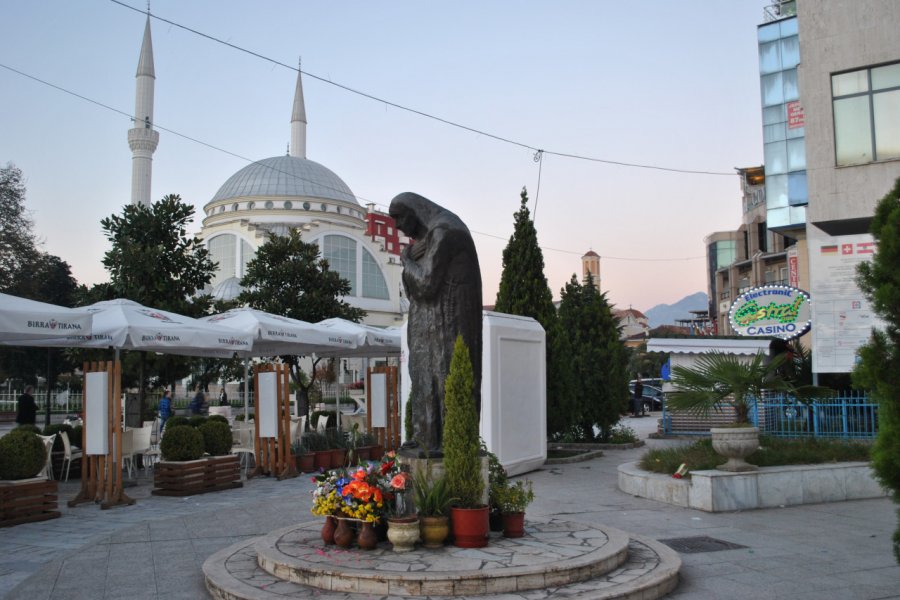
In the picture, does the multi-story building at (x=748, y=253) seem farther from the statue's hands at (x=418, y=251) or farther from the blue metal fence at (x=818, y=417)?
the statue's hands at (x=418, y=251)

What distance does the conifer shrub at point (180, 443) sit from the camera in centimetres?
1084

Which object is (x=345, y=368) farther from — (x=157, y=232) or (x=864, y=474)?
(x=864, y=474)

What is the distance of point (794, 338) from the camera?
22719 millimetres

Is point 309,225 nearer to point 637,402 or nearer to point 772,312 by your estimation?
point 637,402

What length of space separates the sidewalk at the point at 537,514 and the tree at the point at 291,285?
11197 millimetres

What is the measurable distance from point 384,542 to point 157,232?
11.3m

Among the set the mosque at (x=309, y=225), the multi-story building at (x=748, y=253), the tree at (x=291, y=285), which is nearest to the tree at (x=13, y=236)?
the tree at (x=291, y=285)

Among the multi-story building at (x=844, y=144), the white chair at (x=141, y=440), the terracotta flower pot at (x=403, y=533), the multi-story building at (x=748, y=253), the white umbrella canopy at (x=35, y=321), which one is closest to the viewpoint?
the terracotta flower pot at (x=403, y=533)

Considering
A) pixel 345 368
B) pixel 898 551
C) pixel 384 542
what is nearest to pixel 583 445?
pixel 384 542

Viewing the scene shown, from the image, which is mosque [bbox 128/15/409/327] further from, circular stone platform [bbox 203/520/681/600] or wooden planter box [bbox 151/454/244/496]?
circular stone platform [bbox 203/520/681/600]

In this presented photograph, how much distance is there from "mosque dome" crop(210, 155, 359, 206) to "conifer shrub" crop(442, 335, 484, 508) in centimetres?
6173

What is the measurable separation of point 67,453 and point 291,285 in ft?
36.7

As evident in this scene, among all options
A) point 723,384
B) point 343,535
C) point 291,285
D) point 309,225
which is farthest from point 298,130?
point 343,535

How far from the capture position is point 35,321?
912 centimetres
